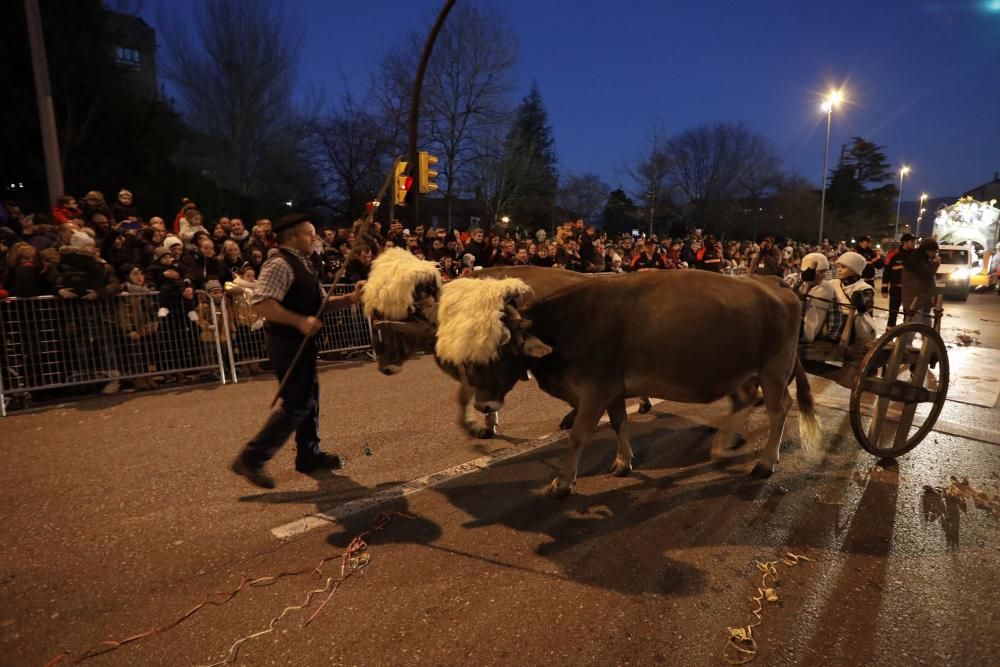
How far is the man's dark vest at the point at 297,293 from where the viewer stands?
13.6 feet

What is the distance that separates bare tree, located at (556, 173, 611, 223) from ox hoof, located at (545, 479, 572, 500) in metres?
40.7

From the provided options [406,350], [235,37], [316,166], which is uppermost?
[235,37]

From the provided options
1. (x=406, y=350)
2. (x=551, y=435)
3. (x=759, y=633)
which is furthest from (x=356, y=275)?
(x=759, y=633)

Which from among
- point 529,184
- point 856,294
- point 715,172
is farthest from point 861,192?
point 856,294

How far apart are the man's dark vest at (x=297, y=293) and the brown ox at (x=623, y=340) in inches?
43.4

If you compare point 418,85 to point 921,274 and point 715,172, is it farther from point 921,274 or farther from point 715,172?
point 715,172

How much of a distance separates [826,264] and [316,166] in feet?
86.0

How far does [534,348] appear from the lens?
11.8 ft

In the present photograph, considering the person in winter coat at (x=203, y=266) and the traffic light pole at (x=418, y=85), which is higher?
the traffic light pole at (x=418, y=85)

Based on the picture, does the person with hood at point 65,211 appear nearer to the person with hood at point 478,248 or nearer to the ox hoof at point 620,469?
the person with hood at point 478,248

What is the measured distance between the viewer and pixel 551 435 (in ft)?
18.7

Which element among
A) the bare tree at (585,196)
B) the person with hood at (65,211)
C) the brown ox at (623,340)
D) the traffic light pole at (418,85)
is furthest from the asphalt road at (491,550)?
the bare tree at (585,196)

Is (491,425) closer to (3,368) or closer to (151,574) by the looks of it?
(151,574)

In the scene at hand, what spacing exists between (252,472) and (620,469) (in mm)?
2772
